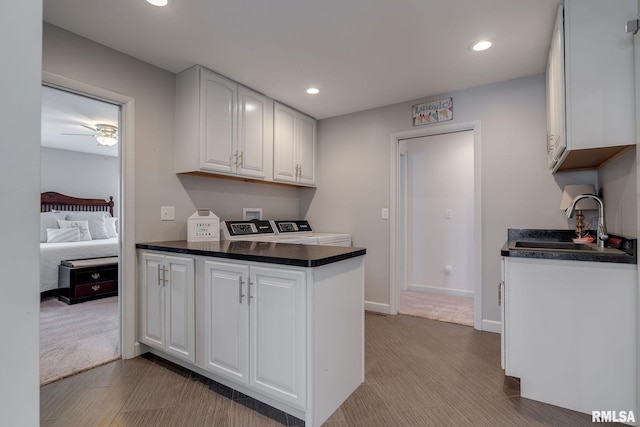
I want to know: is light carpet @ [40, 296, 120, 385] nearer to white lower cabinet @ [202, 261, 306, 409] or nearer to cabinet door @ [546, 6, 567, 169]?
white lower cabinet @ [202, 261, 306, 409]

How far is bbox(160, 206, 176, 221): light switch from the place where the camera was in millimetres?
2641

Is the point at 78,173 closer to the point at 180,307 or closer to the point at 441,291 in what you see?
the point at 180,307

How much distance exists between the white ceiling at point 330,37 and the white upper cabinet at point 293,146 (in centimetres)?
56

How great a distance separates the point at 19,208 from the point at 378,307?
3449mm

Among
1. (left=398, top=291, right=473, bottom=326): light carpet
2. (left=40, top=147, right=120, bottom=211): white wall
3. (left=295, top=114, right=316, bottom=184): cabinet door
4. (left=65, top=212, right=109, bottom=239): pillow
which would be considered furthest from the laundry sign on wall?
(left=65, top=212, right=109, bottom=239): pillow

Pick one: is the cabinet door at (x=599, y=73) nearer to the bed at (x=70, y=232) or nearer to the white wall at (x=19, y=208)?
the white wall at (x=19, y=208)

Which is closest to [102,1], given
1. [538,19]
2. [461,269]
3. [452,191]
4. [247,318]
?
[247,318]

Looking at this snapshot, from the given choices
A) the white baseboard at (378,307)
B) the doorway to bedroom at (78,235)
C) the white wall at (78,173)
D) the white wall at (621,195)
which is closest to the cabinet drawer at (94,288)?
the doorway to bedroom at (78,235)

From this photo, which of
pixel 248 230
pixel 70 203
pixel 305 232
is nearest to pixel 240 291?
pixel 248 230

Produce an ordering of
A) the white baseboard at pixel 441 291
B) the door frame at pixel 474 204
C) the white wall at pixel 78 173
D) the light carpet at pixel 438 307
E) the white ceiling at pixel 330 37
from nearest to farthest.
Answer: the white ceiling at pixel 330 37 < the door frame at pixel 474 204 < the light carpet at pixel 438 307 < the white baseboard at pixel 441 291 < the white wall at pixel 78 173

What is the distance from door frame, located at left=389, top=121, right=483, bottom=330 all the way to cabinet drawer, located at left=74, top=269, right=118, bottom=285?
3.67 meters

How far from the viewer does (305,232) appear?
394cm

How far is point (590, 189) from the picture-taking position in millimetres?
2443

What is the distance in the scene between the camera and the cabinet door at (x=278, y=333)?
1.58 meters
